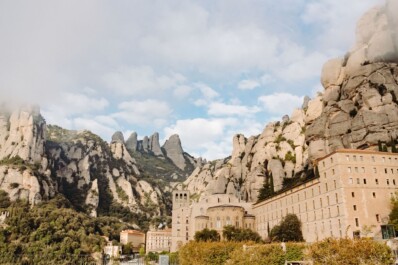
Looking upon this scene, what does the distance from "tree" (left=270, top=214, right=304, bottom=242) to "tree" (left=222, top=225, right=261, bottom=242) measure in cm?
663

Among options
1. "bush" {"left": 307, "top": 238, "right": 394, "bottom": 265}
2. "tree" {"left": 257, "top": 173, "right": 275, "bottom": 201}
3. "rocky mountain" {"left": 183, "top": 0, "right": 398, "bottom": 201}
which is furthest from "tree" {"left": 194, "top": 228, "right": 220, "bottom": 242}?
"bush" {"left": 307, "top": 238, "right": 394, "bottom": 265}

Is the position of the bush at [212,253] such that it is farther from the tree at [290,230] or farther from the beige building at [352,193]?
the tree at [290,230]

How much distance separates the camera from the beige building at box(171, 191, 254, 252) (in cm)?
9681

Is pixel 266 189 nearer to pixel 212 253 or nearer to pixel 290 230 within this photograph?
pixel 290 230

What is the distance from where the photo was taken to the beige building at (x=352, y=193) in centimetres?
5925

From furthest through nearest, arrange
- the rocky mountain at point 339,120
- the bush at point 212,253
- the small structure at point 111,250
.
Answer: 1. the small structure at point 111,250
2. the rocky mountain at point 339,120
3. the bush at point 212,253

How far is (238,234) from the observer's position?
3241 inches

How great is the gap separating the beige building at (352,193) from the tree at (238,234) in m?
14.8

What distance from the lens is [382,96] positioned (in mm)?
84000

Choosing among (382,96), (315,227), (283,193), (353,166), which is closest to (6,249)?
(283,193)

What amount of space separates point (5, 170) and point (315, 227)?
142260mm

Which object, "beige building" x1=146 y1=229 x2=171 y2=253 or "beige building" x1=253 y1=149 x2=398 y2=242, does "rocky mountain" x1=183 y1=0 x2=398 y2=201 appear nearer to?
"beige building" x1=253 y1=149 x2=398 y2=242

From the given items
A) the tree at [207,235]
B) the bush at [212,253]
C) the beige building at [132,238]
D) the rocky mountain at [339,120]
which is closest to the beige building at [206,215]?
the tree at [207,235]

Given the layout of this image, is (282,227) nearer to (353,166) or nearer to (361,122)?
(353,166)
